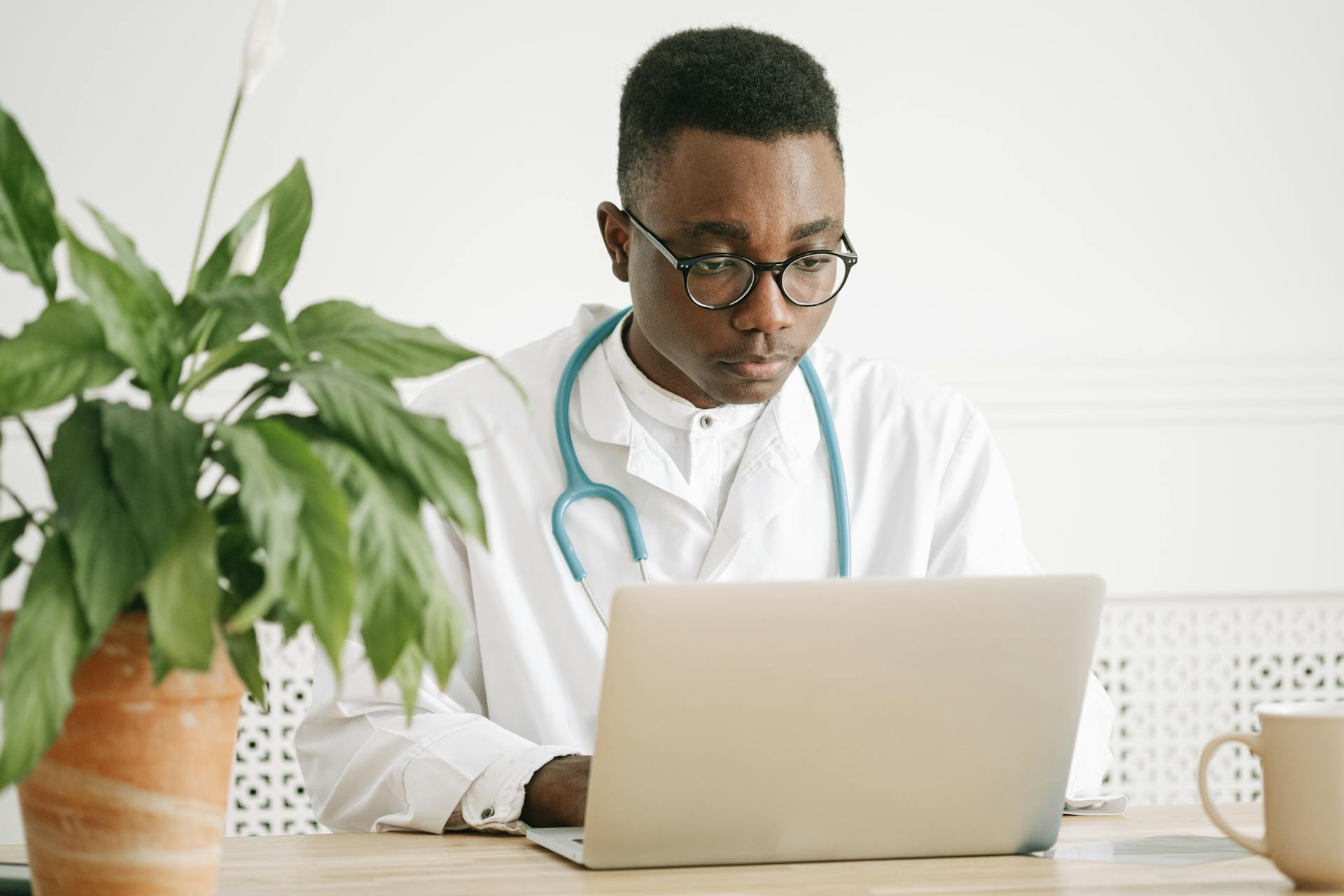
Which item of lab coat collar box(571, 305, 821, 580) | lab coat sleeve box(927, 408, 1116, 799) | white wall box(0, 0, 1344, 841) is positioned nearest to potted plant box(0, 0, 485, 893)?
lab coat collar box(571, 305, 821, 580)

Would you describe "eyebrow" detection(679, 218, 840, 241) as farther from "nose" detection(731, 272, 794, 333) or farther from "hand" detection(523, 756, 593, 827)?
"hand" detection(523, 756, 593, 827)

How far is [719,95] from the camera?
4.98 ft

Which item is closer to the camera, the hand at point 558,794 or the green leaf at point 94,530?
the green leaf at point 94,530

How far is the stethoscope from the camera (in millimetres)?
1537

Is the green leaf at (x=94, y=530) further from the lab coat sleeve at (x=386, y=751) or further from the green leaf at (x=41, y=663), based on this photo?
the lab coat sleeve at (x=386, y=751)

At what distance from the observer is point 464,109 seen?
2.53 m

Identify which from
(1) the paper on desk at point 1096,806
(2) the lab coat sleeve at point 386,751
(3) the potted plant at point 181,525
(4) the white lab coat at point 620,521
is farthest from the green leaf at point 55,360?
(1) the paper on desk at point 1096,806

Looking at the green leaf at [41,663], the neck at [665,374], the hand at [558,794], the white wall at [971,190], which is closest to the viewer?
the green leaf at [41,663]

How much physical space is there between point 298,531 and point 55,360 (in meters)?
0.14

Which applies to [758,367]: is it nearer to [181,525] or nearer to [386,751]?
[386,751]

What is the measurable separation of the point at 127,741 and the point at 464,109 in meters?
1.96

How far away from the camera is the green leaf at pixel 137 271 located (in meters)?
0.70

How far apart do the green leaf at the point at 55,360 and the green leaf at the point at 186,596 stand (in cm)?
8

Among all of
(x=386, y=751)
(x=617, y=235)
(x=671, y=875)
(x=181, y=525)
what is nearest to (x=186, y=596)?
(x=181, y=525)
